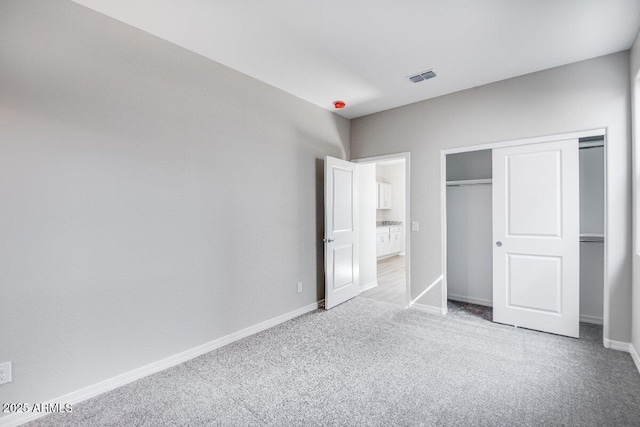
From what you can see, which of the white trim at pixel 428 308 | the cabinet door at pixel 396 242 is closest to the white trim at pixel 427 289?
the white trim at pixel 428 308

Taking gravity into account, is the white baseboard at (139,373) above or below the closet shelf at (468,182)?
below

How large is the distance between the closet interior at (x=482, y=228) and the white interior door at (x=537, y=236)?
581 millimetres

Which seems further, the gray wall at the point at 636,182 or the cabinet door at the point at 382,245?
the cabinet door at the point at 382,245

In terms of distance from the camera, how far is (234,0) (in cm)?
205

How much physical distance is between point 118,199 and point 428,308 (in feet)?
11.5

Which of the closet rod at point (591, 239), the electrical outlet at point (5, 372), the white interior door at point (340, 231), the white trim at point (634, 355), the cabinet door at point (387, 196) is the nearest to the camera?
the electrical outlet at point (5, 372)

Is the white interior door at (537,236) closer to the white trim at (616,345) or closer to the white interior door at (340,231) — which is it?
the white trim at (616,345)

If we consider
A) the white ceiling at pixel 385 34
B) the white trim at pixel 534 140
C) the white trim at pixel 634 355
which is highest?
the white ceiling at pixel 385 34

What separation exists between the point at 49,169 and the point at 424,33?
9.37 feet

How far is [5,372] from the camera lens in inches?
70.1

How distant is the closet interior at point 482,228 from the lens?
334 cm

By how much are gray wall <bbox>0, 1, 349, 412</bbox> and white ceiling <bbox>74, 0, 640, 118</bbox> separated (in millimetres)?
313

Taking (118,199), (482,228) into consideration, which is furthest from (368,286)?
(118,199)

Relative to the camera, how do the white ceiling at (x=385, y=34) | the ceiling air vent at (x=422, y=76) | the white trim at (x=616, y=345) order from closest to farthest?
the white ceiling at (x=385, y=34) < the white trim at (x=616, y=345) < the ceiling air vent at (x=422, y=76)
